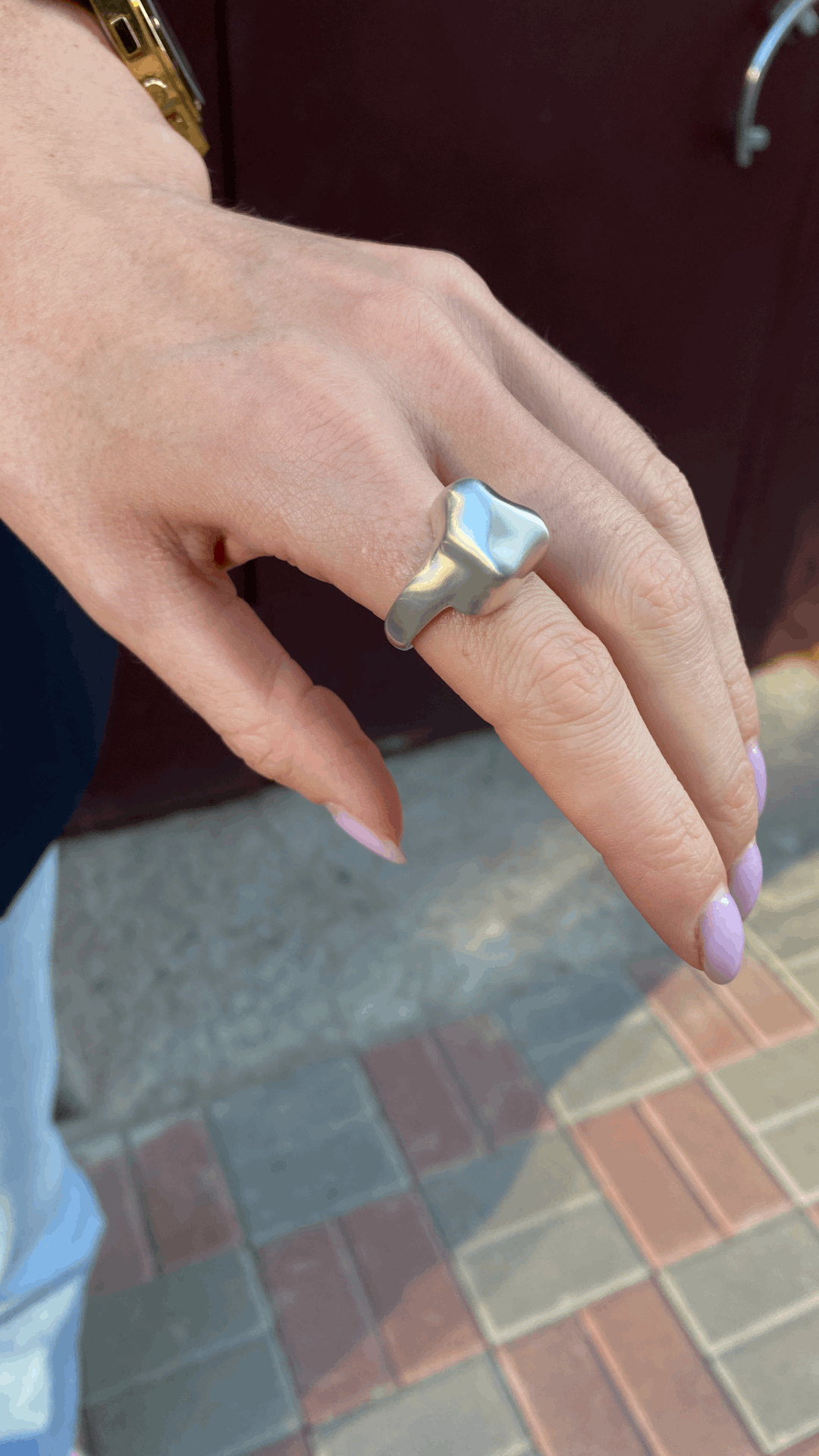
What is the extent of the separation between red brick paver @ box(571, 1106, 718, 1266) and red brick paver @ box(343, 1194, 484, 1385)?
1.16 feet

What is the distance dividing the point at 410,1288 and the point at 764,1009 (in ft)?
3.25

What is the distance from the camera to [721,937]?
3.15 feet

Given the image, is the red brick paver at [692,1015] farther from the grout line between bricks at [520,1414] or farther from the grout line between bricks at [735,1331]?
the grout line between bricks at [520,1414]

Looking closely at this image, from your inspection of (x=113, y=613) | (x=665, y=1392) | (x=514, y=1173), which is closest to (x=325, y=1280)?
(x=514, y=1173)

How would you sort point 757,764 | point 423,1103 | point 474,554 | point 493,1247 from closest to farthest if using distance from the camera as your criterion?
point 474,554 → point 757,764 → point 493,1247 → point 423,1103

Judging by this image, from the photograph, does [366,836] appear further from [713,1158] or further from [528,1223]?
[713,1158]

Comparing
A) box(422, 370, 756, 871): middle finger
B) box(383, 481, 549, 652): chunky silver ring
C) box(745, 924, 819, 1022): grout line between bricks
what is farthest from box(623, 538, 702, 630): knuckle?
box(745, 924, 819, 1022): grout line between bricks

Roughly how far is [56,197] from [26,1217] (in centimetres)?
126

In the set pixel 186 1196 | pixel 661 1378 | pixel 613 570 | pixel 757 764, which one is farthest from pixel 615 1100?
pixel 613 570

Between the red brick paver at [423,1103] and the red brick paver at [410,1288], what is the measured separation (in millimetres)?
111

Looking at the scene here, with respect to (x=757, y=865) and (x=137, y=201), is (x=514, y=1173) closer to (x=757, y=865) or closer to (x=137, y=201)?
(x=757, y=865)

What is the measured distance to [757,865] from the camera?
3.48 feet

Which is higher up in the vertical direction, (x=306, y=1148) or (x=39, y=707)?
(x=39, y=707)

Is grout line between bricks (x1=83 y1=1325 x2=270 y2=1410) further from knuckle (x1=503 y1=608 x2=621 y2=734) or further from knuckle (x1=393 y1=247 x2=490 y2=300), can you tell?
knuckle (x1=393 y1=247 x2=490 y2=300)
